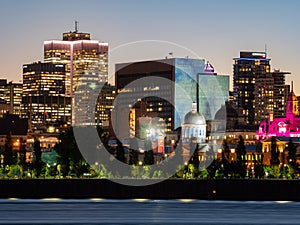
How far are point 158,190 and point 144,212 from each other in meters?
26.6

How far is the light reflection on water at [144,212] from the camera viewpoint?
82562 millimetres

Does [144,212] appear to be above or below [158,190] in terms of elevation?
below

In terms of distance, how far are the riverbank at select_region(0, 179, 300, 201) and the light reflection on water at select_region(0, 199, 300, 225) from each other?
4.19 metres

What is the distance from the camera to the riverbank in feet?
386

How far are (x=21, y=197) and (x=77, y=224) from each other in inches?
1545

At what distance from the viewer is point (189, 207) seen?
101 meters

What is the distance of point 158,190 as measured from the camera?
11912 centimetres

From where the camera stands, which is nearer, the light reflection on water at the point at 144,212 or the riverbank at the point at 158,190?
the light reflection on water at the point at 144,212

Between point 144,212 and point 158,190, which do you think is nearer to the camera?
point 144,212

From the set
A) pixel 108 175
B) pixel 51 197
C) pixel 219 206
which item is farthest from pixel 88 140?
pixel 219 206

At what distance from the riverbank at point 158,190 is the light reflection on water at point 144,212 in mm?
4191

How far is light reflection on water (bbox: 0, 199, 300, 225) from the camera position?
271ft

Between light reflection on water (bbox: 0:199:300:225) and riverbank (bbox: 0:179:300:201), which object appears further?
riverbank (bbox: 0:179:300:201)

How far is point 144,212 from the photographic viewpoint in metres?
92.6
